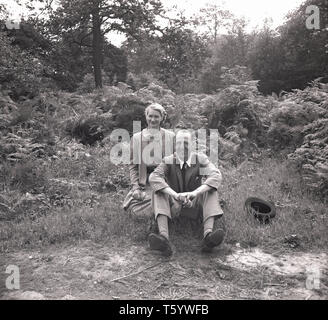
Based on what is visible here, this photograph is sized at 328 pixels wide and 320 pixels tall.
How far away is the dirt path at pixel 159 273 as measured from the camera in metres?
4.18

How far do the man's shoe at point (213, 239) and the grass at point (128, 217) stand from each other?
0.54m

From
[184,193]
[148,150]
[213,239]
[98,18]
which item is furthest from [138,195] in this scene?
[98,18]

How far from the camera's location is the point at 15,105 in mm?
10320

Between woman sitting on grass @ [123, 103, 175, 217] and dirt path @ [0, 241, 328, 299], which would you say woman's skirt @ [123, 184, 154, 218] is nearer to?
woman sitting on grass @ [123, 103, 175, 217]

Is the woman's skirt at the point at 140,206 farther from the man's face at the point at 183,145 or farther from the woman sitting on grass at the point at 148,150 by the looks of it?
the man's face at the point at 183,145

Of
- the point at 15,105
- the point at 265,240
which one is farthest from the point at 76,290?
the point at 15,105

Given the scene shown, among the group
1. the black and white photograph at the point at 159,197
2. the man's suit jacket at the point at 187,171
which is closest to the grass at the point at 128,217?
the black and white photograph at the point at 159,197

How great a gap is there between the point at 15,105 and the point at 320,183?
7419 mm

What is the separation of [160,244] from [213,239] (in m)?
0.62

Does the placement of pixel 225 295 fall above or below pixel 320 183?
below

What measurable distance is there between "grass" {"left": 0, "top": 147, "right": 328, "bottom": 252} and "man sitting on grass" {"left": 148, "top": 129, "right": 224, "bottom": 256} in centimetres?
56

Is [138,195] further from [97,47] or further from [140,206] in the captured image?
[97,47]

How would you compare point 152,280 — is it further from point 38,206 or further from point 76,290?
point 38,206

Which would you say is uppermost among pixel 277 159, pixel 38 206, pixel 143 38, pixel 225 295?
pixel 143 38
